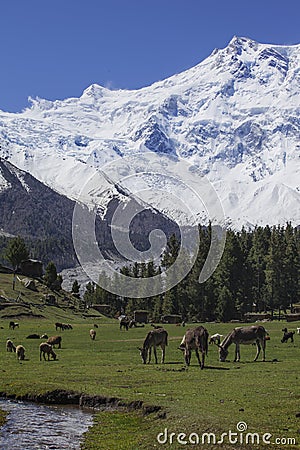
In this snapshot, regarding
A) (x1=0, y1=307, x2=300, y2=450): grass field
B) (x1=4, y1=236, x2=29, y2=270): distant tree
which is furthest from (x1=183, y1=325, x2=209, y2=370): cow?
(x1=4, y1=236, x2=29, y2=270): distant tree

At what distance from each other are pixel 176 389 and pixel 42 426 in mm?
7248

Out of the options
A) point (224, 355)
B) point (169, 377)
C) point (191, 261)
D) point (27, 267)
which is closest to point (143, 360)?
point (224, 355)

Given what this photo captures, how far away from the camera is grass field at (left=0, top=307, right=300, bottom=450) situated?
22312 millimetres

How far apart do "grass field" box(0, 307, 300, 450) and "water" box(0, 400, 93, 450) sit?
2.58ft

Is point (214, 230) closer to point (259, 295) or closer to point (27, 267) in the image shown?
point (259, 295)

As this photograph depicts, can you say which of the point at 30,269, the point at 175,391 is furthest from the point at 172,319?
the point at 175,391

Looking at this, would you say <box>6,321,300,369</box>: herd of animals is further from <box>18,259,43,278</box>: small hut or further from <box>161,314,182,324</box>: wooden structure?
<box>18,259,43,278</box>: small hut

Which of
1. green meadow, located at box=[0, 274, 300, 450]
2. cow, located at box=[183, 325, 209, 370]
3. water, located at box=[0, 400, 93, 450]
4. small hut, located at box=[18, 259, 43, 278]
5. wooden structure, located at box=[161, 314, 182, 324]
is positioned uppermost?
small hut, located at box=[18, 259, 43, 278]

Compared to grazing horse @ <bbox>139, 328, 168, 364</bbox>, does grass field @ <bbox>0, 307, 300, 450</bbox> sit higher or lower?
lower

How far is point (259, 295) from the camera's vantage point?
130 meters

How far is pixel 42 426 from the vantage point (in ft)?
84.3

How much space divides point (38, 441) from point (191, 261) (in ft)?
346

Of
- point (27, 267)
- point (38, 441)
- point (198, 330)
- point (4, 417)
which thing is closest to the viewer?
point (38, 441)

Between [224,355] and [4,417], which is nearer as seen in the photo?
[4,417]
